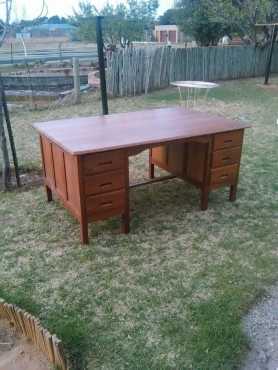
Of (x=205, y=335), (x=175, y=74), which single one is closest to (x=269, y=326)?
(x=205, y=335)

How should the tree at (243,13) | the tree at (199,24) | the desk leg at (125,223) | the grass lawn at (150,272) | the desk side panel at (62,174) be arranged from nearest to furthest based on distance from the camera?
the grass lawn at (150,272) < the desk side panel at (62,174) < the desk leg at (125,223) < the tree at (243,13) < the tree at (199,24)

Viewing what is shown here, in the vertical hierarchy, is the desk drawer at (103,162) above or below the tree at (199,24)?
below

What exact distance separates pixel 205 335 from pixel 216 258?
30.1 inches

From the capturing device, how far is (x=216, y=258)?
2580 millimetres

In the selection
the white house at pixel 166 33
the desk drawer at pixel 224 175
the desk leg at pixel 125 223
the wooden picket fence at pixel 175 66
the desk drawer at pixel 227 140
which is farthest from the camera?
the white house at pixel 166 33

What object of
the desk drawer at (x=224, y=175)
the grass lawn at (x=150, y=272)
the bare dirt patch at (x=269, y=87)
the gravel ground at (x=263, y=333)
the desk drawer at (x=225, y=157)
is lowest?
the gravel ground at (x=263, y=333)

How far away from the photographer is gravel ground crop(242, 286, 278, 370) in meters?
1.78

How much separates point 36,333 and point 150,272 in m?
0.88

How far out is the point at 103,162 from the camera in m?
2.51

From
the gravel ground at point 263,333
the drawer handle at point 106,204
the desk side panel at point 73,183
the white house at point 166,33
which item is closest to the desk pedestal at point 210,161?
the drawer handle at point 106,204

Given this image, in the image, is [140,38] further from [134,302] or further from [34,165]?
[134,302]

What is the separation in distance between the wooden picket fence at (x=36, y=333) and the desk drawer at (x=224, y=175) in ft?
6.44

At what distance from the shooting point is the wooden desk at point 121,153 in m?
2.52

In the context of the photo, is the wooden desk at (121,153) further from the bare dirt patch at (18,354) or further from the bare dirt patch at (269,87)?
the bare dirt patch at (269,87)
